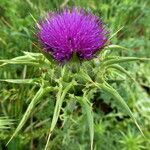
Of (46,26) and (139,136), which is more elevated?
(46,26)

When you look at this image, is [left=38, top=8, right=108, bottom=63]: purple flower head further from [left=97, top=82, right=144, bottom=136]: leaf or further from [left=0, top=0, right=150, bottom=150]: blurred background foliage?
[left=0, top=0, right=150, bottom=150]: blurred background foliage

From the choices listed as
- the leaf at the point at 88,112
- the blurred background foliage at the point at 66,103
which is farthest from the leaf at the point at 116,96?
the blurred background foliage at the point at 66,103

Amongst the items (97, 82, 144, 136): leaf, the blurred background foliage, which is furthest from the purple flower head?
the blurred background foliage

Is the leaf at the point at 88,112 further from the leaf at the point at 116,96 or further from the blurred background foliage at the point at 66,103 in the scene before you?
the blurred background foliage at the point at 66,103

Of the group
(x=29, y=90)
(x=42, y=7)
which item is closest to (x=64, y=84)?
(x=29, y=90)

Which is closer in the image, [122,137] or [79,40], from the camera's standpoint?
[79,40]

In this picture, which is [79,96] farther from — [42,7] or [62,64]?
[42,7]
